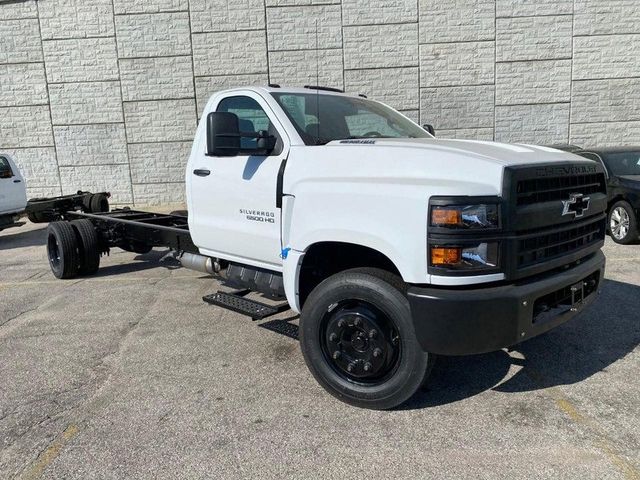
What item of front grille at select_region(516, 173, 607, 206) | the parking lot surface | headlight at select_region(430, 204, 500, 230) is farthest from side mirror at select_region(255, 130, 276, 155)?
front grille at select_region(516, 173, 607, 206)

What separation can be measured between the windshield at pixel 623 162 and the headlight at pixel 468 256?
23.9 ft

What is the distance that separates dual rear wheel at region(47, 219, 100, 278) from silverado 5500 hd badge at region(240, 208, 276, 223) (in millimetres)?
3866

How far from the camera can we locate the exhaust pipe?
5.05 meters

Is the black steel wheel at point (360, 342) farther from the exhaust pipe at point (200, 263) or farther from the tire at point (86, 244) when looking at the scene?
the tire at point (86, 244)

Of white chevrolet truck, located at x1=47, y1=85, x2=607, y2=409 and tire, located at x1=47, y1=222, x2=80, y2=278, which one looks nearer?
white chevrolet truck, located at x1=47, y1=85, x2=607, y2=409

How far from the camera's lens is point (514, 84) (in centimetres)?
1335

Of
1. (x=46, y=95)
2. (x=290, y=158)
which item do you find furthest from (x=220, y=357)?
(x=46, y=95)

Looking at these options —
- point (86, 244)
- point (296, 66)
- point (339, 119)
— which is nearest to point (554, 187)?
point (339, 119)

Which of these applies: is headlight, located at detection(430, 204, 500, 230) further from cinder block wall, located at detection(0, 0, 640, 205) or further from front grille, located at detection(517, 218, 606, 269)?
cinder block wall, located at detection(0, 0, 640, 205)

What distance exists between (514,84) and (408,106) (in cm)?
276

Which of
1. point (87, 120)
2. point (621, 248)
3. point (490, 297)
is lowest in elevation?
point (621, 248)

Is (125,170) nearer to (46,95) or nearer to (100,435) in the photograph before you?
(46,95)

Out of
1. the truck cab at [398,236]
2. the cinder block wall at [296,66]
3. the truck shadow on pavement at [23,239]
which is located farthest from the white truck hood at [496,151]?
the cinder block wall at [296,66]

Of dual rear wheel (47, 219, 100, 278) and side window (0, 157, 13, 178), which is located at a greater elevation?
side window (0, 157, 13, 178)
